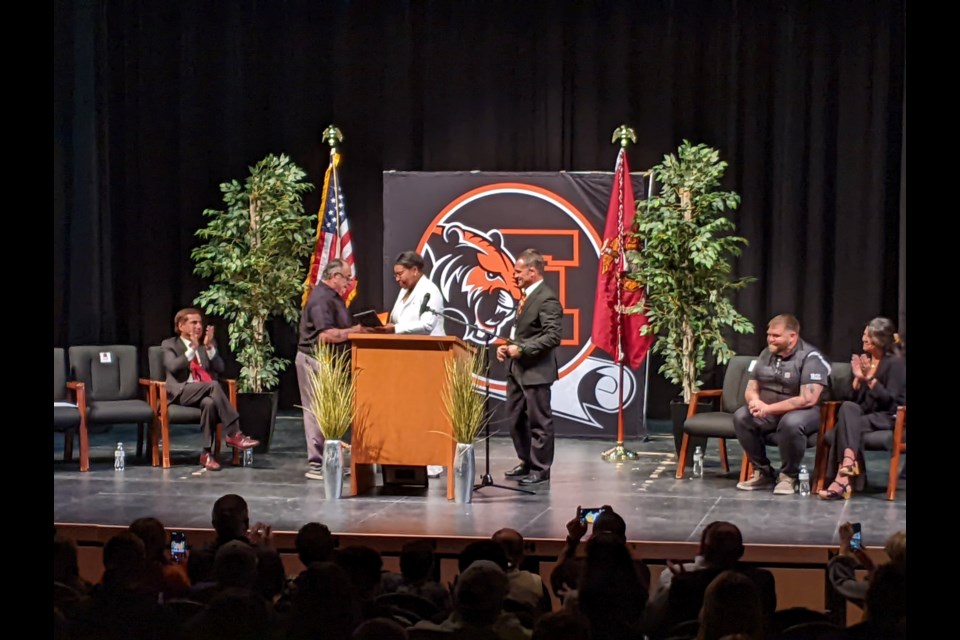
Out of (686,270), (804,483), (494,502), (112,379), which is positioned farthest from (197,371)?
(804,483)

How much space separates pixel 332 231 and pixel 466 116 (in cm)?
158

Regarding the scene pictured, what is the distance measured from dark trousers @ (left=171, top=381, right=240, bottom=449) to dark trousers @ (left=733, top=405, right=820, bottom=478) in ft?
10.5

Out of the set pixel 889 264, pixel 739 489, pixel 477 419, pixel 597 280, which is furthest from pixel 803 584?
pixel 889 264

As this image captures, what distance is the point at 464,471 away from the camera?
Result: 7.04m

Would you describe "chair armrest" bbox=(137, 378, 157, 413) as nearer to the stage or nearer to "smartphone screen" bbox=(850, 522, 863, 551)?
the stage

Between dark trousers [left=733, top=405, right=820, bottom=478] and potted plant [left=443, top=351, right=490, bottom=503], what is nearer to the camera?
potted plant [left=443, top=351, right=490, bottom=503]

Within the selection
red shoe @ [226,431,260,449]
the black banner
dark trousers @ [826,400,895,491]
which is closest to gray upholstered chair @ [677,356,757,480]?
dark trousers @ [826,400,895,491]

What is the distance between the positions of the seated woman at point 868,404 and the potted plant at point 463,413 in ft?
6.53

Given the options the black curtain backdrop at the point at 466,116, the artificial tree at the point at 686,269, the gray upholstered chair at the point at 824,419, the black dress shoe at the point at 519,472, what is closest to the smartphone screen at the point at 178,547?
the black dress shoe at the point at 519,472

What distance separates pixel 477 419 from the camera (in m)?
6.89

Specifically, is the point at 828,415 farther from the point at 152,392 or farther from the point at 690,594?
the point at 152,392

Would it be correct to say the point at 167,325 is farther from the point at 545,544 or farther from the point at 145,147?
the point at 545,544

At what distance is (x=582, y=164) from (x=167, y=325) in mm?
3673

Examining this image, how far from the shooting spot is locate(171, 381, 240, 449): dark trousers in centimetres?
840
